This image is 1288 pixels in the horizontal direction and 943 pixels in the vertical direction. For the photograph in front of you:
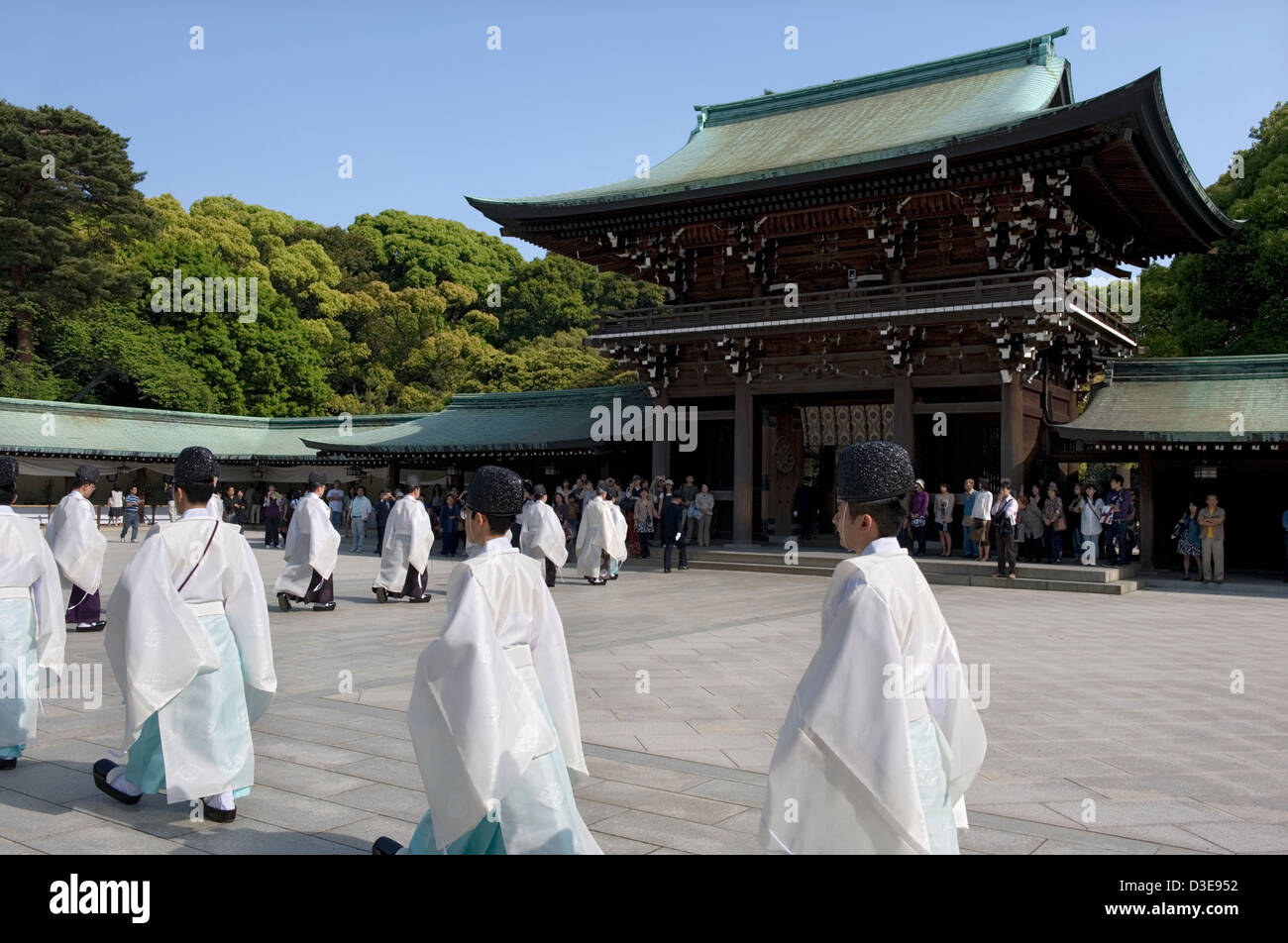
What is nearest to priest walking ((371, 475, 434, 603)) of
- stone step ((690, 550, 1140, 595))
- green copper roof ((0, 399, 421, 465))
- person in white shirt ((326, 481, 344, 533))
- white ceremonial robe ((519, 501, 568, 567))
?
white ceremonial robe ((519, 501, 568, 567))

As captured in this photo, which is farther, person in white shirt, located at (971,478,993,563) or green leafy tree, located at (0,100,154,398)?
green leafy tree, located at (0,100,154,398)

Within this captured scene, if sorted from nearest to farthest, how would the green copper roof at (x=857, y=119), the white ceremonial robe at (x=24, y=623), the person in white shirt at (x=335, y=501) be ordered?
the white ceremonial robe at (x=24, y=623) < the green copper roof at (x=857, y=119) < the person in white shirt at (x=335, y=501)

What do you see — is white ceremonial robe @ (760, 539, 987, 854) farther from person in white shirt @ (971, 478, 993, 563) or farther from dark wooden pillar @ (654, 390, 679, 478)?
dark wooden pillar @ (654, 390, 679, 478)

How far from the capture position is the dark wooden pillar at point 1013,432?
16844 mm

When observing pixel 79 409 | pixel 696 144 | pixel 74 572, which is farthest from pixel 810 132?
pixel 79 409

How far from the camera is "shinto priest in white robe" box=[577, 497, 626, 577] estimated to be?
15.9m

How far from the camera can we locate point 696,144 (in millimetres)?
24016

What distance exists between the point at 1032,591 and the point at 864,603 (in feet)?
44.9

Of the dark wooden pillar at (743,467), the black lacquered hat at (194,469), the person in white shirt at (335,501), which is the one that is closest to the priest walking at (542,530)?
the dark wooden pillar at (743,467)

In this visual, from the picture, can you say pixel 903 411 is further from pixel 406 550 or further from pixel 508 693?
pixel 508 693

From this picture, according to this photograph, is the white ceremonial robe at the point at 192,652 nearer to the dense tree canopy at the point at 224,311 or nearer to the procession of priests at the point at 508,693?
the procession of priests at the point at 508,693

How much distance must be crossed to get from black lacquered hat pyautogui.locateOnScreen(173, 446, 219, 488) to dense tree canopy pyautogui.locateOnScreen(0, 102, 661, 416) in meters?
31.1

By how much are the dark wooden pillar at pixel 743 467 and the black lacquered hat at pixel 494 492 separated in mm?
16716

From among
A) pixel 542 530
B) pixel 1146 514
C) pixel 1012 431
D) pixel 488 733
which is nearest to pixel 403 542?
pixel 542 530
